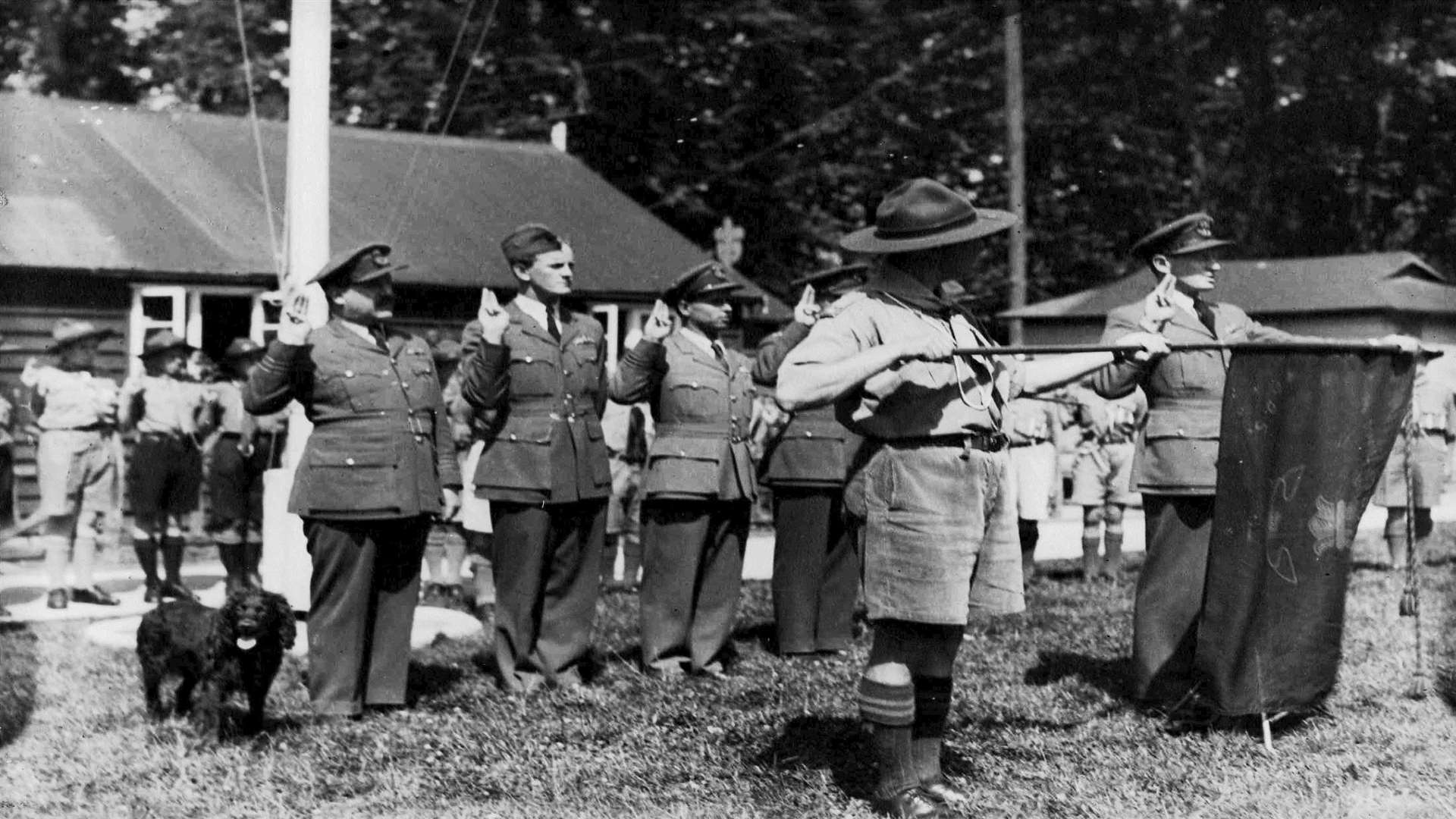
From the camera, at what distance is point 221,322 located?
19.1 m

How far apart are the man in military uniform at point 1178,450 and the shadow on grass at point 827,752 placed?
4.70 feet

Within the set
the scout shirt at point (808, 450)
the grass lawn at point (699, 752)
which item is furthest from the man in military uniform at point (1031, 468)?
the grass lawn at point (699, 752)

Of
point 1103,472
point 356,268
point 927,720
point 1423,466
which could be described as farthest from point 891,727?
point 1423,466

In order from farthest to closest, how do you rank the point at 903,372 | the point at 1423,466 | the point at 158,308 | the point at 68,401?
1. the point at 158,308
2. the point at 1423,466
3. the point at 68,401
4. the point at 903,372


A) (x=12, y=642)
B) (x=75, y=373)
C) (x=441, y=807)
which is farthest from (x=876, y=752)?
(x=75, y=373)

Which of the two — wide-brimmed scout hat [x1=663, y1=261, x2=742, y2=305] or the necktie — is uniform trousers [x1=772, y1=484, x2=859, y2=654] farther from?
the necktie

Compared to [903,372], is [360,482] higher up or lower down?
lower down

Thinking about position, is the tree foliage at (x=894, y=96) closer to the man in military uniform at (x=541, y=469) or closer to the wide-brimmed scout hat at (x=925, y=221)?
the man in military uniform at (x=541, y=469)

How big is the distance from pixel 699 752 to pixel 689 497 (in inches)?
84.0

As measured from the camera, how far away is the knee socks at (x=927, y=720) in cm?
574

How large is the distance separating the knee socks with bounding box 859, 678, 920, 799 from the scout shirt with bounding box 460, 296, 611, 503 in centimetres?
268

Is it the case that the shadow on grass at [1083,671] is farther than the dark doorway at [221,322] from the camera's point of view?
No

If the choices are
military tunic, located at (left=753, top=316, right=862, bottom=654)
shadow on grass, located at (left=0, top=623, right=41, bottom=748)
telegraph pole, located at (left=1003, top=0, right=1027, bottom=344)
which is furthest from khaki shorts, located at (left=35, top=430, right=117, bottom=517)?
telegraph pole, located at (left=1003, top=0, right=1027, bottom=344)

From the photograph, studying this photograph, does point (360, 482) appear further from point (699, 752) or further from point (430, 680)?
point (699, 752)
